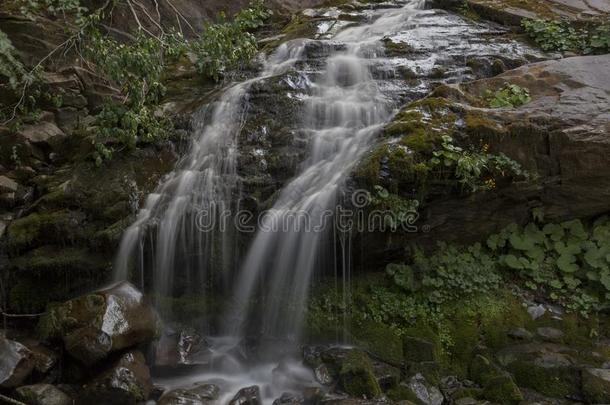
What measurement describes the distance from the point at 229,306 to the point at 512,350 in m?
Result: 2.91

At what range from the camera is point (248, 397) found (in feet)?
14.8

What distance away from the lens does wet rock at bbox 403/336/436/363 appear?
5059 mm

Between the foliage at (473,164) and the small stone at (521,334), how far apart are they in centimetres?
149

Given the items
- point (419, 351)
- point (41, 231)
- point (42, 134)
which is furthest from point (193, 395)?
point (42, 134)

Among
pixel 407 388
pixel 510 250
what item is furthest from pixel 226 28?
pixel 407 388

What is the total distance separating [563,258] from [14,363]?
18.1ft

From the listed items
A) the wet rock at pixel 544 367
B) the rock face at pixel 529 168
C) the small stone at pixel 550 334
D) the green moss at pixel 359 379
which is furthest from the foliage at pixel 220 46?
the small stone at pixel 550 334

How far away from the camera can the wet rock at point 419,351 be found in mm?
5059

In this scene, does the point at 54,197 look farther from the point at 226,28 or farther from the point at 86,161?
the point at 226,28

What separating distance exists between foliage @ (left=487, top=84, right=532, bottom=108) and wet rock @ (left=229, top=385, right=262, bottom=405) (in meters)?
4.26

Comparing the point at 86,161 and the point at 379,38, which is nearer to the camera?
the point at 86,161

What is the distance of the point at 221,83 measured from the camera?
27.4 ft

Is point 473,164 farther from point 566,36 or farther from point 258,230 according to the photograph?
point 566,36

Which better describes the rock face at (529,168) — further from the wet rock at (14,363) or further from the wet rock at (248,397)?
the wet rock at (14,363)
